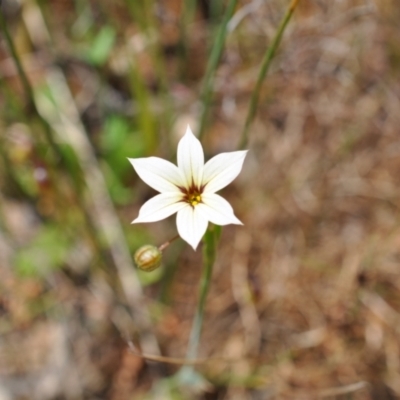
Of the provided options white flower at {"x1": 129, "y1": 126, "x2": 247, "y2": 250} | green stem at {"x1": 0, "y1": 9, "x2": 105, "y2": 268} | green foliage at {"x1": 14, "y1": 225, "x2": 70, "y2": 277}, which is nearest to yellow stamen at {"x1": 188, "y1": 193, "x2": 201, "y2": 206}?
white flower at {"x1": 129, "y1": 126, "x2": 247, "y2": 250}

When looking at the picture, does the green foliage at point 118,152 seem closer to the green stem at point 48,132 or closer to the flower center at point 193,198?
the green stem at point 48,132

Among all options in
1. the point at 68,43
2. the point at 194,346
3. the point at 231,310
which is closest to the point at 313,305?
the point at 231,310

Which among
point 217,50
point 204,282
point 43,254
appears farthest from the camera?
point 43,254

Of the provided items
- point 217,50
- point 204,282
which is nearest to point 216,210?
point 204,282

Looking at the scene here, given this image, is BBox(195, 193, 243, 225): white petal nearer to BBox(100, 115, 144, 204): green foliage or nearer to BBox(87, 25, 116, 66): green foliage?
BBox(100, 115, 144, 204): green foliage

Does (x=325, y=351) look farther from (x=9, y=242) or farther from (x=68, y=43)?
(x=68, y=43)

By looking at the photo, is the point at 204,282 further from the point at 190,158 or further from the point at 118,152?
the point at 118,152
